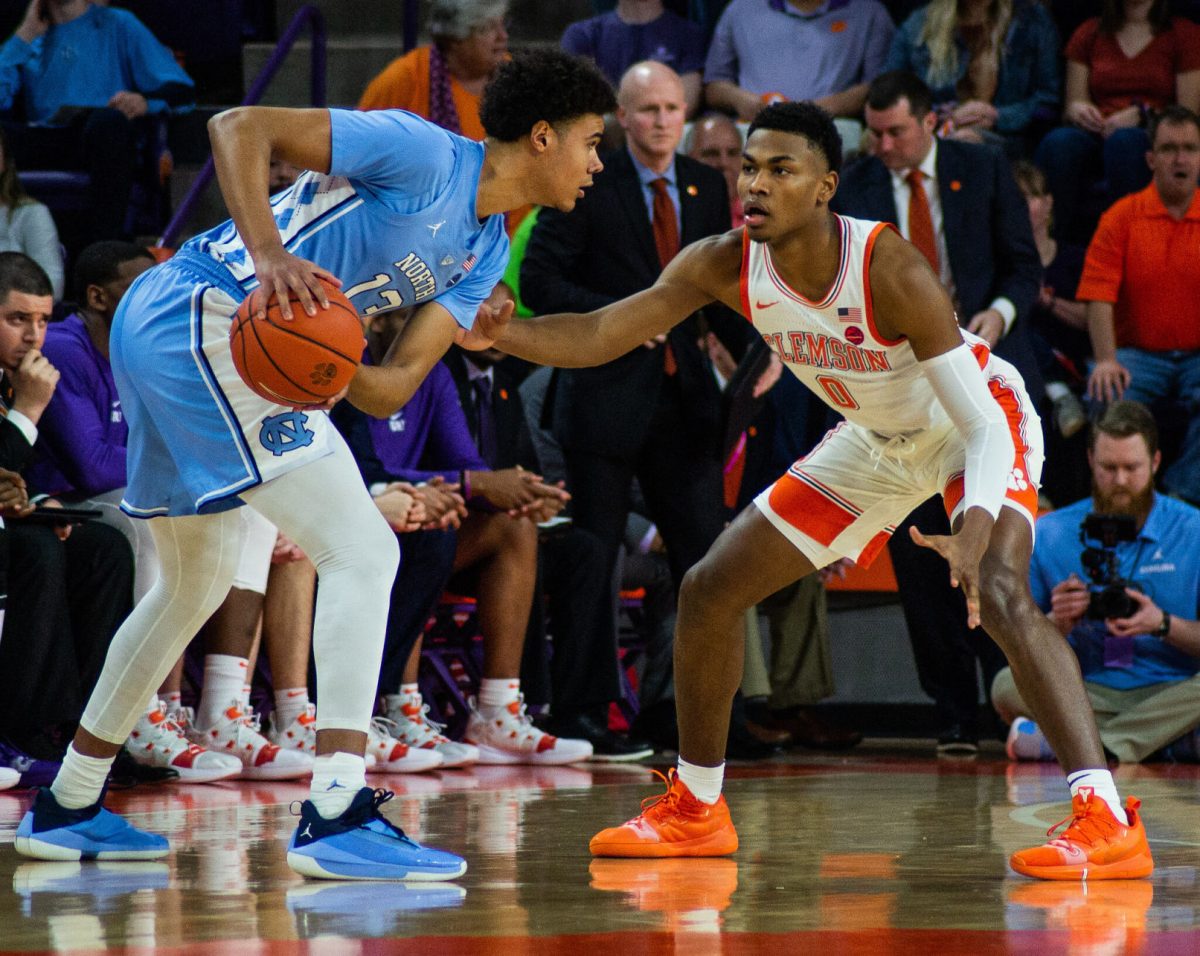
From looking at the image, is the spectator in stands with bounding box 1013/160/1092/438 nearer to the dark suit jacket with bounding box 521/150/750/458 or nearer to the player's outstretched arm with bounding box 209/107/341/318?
the dark suit jacket with bounding box 521/150/750/458

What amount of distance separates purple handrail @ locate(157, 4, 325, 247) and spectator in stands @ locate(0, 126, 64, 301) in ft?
2.10

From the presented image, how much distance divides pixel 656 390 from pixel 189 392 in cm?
317

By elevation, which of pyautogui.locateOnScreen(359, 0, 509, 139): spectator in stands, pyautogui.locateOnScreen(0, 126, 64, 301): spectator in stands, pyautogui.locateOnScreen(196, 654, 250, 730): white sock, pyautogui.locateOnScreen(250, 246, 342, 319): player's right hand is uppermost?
pyautogui.locateOnScreen(359, 0, 509, 139): spectator in stands

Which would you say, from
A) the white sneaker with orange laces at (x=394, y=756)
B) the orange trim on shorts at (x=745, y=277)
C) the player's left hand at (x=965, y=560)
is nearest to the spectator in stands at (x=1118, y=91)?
the white sneaker with orange laces at (x=394, y=756)

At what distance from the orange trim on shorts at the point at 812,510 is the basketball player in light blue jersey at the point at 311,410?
0.89 m

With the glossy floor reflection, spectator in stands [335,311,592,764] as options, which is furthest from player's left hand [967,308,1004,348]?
the glossy floor reflection

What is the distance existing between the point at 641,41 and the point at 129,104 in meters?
2.62

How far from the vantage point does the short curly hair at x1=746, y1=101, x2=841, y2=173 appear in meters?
4.20

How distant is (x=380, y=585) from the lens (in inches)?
142

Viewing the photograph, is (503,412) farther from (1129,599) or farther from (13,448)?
(1129,599)

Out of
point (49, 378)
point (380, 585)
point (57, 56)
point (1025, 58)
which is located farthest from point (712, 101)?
point (380, 585)

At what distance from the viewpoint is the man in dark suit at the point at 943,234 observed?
282 inches

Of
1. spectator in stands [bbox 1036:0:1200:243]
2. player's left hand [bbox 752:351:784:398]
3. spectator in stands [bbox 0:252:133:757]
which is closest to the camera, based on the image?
spectator in stands [bbox 0:252:133:757]

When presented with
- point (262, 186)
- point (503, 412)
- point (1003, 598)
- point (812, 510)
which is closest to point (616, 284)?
point (503, 412)
